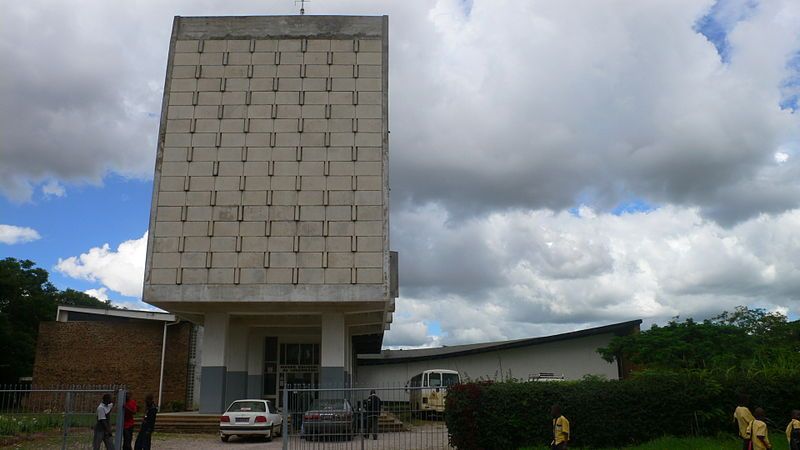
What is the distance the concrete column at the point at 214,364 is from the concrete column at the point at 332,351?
4.13 metres

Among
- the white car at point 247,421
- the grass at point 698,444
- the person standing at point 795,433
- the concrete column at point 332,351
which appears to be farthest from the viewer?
the concrete column at point 332,351

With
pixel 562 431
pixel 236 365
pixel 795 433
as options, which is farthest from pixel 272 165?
pixel 795 433

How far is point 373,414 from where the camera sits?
53.8ft

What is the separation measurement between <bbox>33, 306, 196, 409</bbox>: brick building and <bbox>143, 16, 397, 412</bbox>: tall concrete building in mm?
7747

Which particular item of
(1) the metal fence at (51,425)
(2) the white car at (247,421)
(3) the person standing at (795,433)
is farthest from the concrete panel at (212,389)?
(3) the person standing at (795,433)

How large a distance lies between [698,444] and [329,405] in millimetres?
8804

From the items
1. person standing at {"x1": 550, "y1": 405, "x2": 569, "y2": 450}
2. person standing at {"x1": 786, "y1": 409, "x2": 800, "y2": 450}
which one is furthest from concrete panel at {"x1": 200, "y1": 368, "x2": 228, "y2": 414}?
person standing at {"x1": 786, "y1": 409, "x2": 800, "y2": 450}

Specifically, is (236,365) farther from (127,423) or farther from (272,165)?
(127,423)

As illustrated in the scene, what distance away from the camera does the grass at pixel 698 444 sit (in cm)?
1563

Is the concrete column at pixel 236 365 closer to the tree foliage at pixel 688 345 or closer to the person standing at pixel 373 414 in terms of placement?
the person standing at pixel 373 414

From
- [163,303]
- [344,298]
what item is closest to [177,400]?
[163,303]

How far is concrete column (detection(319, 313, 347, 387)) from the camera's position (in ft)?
90.7

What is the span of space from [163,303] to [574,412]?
17352mm

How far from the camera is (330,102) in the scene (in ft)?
92.2
